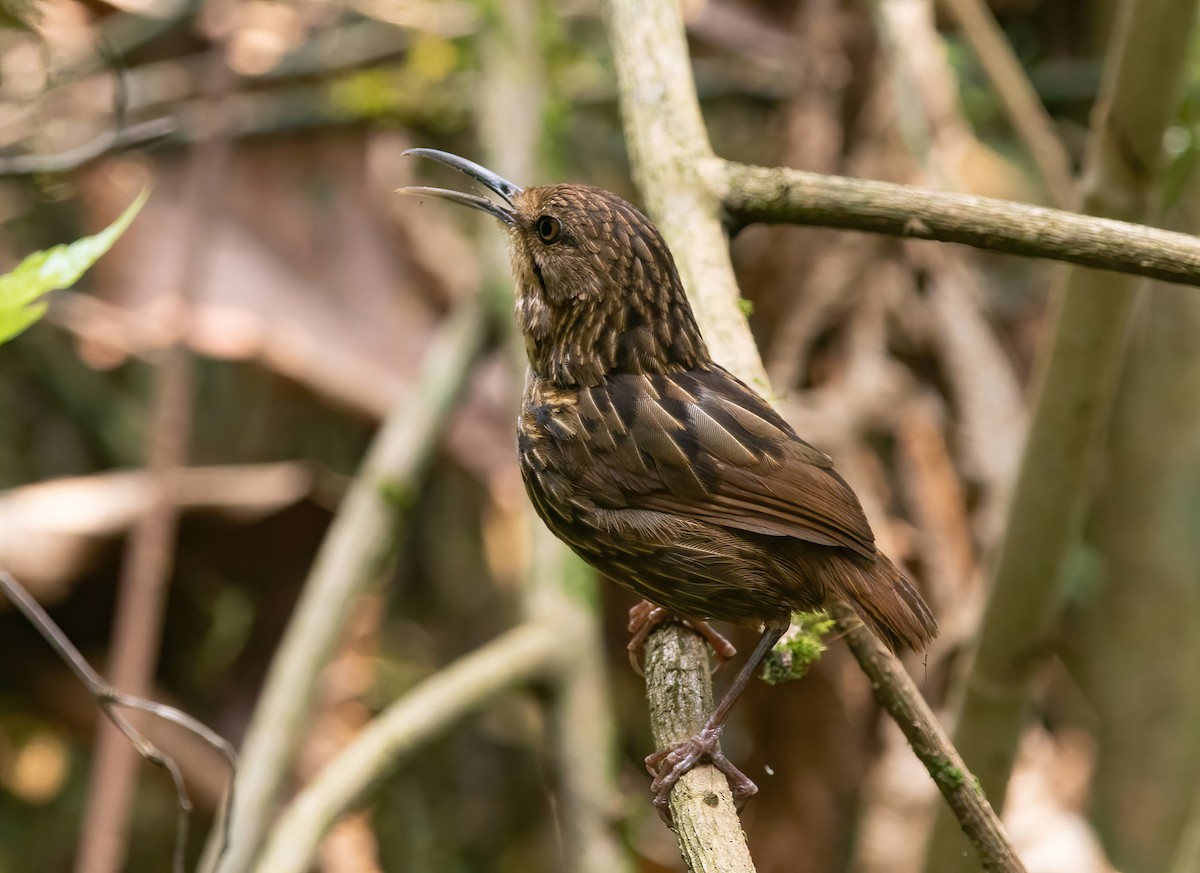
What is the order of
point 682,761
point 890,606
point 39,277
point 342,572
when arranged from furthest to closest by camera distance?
point 342,572, point 890,606, point 682,761, point 39,277

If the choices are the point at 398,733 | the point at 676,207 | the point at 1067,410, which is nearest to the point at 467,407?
the point at 398,733

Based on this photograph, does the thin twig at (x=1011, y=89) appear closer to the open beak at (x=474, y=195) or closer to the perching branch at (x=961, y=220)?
the open beak at (x=474, y=195)

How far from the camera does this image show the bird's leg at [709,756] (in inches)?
90.0

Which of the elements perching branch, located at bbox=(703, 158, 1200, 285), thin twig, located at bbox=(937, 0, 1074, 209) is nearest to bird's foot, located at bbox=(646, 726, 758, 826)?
perching branch, located at bbox=(703, 158, 1200, 285)

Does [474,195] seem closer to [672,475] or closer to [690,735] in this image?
[672,475]

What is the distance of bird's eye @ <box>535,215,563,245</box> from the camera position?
2971mm

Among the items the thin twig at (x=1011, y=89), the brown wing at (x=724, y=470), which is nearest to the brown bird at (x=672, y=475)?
the brown wing at (x=724, y=470)

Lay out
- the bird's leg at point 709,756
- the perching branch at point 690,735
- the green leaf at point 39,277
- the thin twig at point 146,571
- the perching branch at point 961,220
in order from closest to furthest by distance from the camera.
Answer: the green leaf at point 39,277 < the perching branch at point 690,735 < the perching branch at point 961,220 < the bird's leg at point 709,756 < the thin twig at point 146,571

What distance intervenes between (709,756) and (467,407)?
3.39 meters

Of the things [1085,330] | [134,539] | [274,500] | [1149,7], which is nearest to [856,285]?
[1085,330]

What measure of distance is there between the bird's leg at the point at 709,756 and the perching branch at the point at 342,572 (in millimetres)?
1276

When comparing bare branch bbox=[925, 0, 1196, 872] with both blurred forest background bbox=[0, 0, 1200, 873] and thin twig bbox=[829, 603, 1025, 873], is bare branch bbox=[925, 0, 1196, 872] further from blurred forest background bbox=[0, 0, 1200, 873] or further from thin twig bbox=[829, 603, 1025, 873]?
thin twig bbox=[829, 603, 1025, 873]

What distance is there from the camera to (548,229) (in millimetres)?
2998

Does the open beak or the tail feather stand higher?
the open beak
